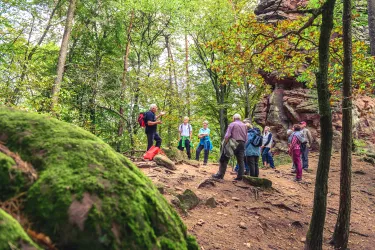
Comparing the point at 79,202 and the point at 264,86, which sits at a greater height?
the point at 264,86

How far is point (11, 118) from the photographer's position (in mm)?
2523

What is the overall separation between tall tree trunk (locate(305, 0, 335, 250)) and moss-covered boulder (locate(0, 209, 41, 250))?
5.10 m

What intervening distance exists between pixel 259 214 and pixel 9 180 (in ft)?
21.2

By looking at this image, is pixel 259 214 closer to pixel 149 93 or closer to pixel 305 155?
pixel 305 155

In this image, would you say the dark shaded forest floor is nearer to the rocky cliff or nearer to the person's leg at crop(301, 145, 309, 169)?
the person's leg at crop(301, 145, 309, 169)

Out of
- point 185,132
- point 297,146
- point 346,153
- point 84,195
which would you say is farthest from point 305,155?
point 84,195

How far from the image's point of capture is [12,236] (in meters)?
1.51

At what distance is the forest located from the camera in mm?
2025

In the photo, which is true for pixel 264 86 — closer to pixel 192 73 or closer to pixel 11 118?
pixel 192 73

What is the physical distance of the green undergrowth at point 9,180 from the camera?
1.88 metres

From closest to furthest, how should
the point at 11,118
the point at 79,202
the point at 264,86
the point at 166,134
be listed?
the point at 79,202, the point at 11,118, the point at 264,86, the point at 166,134

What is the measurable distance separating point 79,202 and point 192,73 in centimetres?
2315

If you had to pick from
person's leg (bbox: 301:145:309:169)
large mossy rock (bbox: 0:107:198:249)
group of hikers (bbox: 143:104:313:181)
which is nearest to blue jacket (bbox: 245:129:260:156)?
group of hikers (bbox: 143:104:313:181)

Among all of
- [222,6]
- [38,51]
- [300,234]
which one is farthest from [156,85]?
[300,234]
